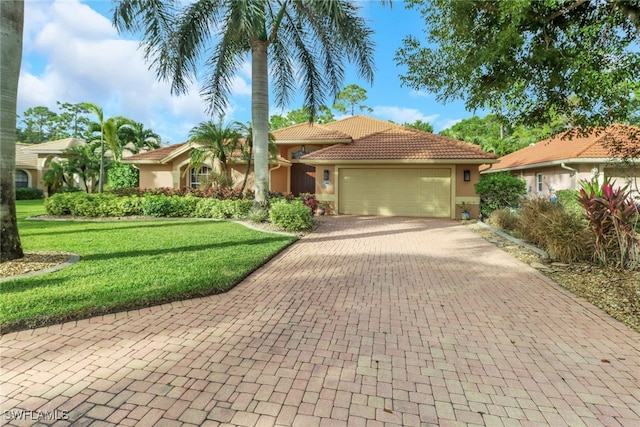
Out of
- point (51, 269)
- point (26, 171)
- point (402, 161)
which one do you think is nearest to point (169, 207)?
point (51, 269)

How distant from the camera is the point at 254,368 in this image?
3111 mm

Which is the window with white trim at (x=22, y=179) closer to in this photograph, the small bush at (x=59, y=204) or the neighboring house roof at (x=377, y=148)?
the neighboring house roof at (x=377, y=148)

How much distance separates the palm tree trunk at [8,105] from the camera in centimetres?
558

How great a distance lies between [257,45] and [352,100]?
36263mm

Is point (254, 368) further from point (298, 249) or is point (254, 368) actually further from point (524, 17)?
point (524, 17)

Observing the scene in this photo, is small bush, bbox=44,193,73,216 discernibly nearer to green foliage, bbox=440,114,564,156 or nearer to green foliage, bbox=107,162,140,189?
green foliage, bbox=107,162,140,189

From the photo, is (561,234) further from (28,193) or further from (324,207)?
(28,193)

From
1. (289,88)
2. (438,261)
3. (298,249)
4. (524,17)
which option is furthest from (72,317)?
(289,88)

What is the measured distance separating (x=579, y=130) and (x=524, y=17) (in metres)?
2.51

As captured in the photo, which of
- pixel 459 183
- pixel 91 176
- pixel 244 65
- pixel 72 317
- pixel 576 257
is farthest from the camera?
pixel 91 176

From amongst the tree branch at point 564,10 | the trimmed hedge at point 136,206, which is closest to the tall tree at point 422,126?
the trimmed hedge at point 136,206

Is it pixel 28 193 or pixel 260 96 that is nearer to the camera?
pixel 260 96

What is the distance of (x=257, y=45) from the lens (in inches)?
437

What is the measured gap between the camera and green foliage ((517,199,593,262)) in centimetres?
719
